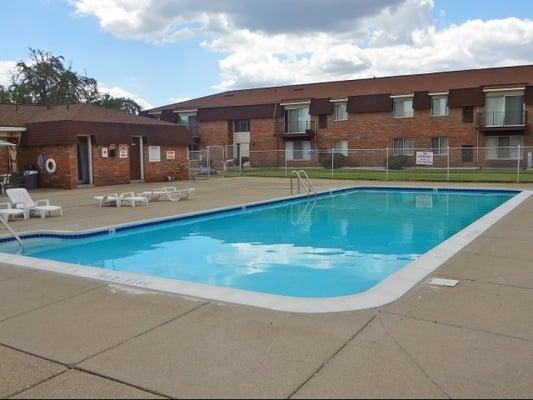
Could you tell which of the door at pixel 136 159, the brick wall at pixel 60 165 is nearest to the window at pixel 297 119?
the door at pixel 136 159

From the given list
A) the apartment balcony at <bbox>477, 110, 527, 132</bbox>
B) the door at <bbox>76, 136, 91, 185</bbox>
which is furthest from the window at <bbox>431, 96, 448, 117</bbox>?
the door at <bbox>76, 136, 91, 185</bbox>

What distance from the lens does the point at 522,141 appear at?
37.4m

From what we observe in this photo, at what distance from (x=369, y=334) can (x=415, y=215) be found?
1124 centimetres

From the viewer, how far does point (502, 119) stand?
37.4 meters

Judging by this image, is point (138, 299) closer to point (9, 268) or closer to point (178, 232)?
point (9, 268)

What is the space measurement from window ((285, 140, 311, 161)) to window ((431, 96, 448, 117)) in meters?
10.2

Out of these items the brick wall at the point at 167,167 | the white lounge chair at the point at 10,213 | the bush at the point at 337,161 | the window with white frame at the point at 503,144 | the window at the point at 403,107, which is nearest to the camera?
the white lounge chair at the point at 10,213

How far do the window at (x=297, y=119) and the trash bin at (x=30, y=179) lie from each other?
24770mm

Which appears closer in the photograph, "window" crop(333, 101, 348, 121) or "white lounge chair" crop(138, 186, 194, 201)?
"white lounge chair" crop(138, 186, 194, 201)

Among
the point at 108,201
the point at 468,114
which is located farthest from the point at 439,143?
the point at 108,201

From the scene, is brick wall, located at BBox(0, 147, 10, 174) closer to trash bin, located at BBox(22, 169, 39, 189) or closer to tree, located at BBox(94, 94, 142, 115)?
trash bin, located at BBox(22, 169, 39, 189)

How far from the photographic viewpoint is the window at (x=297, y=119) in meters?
44.1

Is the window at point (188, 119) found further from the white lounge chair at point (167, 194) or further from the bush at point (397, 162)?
the white lounge chair at point (167, 194)

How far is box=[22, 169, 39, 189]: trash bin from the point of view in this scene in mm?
23091
